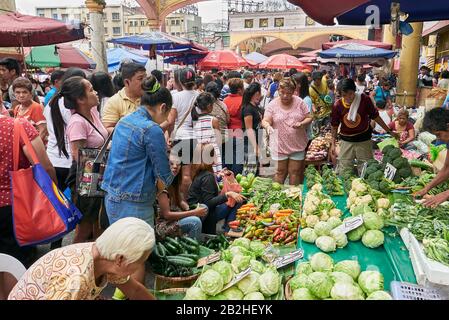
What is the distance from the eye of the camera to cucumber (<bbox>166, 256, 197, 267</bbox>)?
10.3 ft

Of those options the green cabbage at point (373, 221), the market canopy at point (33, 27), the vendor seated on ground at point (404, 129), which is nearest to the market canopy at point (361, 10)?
the green cabbage at point (373, 221)

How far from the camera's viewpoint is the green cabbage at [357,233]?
2.94m

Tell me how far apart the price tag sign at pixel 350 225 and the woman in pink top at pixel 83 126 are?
203 cm

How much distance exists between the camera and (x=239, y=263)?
2719 mm

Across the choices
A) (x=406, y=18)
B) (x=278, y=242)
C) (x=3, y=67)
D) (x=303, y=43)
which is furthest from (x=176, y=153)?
(x=303, y=43)

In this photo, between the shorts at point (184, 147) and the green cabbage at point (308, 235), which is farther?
the shorts at point (184, 147)

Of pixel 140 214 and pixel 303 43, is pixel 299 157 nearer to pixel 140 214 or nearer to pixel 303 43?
pixel 140 214

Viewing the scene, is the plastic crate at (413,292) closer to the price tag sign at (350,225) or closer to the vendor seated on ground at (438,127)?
the price tag sign at (350,225)

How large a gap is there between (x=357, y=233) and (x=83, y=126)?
95.3 inches

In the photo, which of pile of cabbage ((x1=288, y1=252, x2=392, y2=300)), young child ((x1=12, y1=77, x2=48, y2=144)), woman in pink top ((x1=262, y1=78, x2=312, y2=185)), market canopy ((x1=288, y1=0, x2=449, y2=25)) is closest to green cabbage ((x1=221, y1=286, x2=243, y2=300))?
pile of cabbage ((x1=288, y1=252, x2=392, y2=300))

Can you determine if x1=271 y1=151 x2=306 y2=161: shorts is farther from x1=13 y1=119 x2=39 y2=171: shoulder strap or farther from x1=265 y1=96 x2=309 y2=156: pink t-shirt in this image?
x1=13 y1=119 x2=39 y2=171: shoulder strap

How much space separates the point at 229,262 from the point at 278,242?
75cm

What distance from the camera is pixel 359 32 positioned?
111 feet

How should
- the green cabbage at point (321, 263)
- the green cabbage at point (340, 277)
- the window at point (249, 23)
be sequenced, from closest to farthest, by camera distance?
the green cabbage at point (340, 277)
the green cabbage at point (321, 263)
the window at point (249, 23)
